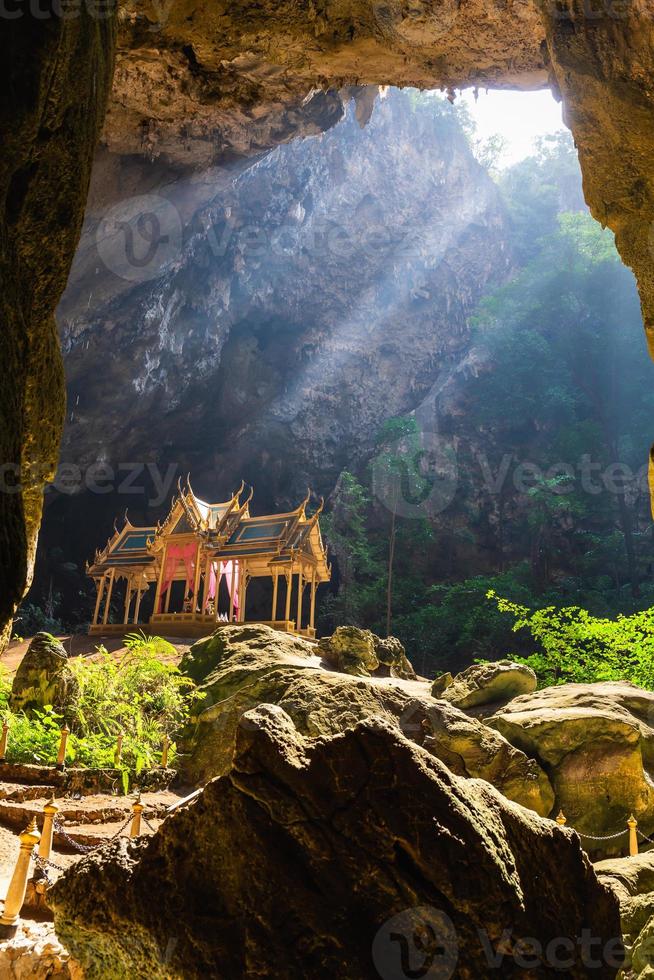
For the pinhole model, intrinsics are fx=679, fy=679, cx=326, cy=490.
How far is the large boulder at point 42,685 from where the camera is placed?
10.1 m

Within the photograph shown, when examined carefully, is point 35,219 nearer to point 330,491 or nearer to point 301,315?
point 330,491

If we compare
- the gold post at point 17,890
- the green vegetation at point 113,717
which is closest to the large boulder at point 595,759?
the green vegetation at point 113,717

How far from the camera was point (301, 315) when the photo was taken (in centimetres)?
3250

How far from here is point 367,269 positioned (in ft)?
112

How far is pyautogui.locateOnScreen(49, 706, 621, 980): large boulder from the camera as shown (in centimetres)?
191

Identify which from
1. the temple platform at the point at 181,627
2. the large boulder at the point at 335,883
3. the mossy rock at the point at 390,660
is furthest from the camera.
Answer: the temple platform at the point at 181,627

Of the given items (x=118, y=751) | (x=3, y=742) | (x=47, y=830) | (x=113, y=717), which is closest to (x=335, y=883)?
(x=47, y=830)

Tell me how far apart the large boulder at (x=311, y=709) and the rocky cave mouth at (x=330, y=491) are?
57mm

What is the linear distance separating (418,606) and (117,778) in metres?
19.4

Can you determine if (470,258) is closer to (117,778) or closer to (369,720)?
(117,778)

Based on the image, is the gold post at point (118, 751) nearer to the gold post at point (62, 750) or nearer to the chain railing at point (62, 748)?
the chain railing at point (62, 748)

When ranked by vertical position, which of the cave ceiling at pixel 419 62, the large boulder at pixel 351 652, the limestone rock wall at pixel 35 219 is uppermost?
the cave ceiling at pixel 419 62

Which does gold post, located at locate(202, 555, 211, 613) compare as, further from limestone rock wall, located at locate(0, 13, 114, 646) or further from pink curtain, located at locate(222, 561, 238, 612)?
limestone rock wall, located at locate(0, 13, 114, 646)

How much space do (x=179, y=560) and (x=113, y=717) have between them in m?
11.8
